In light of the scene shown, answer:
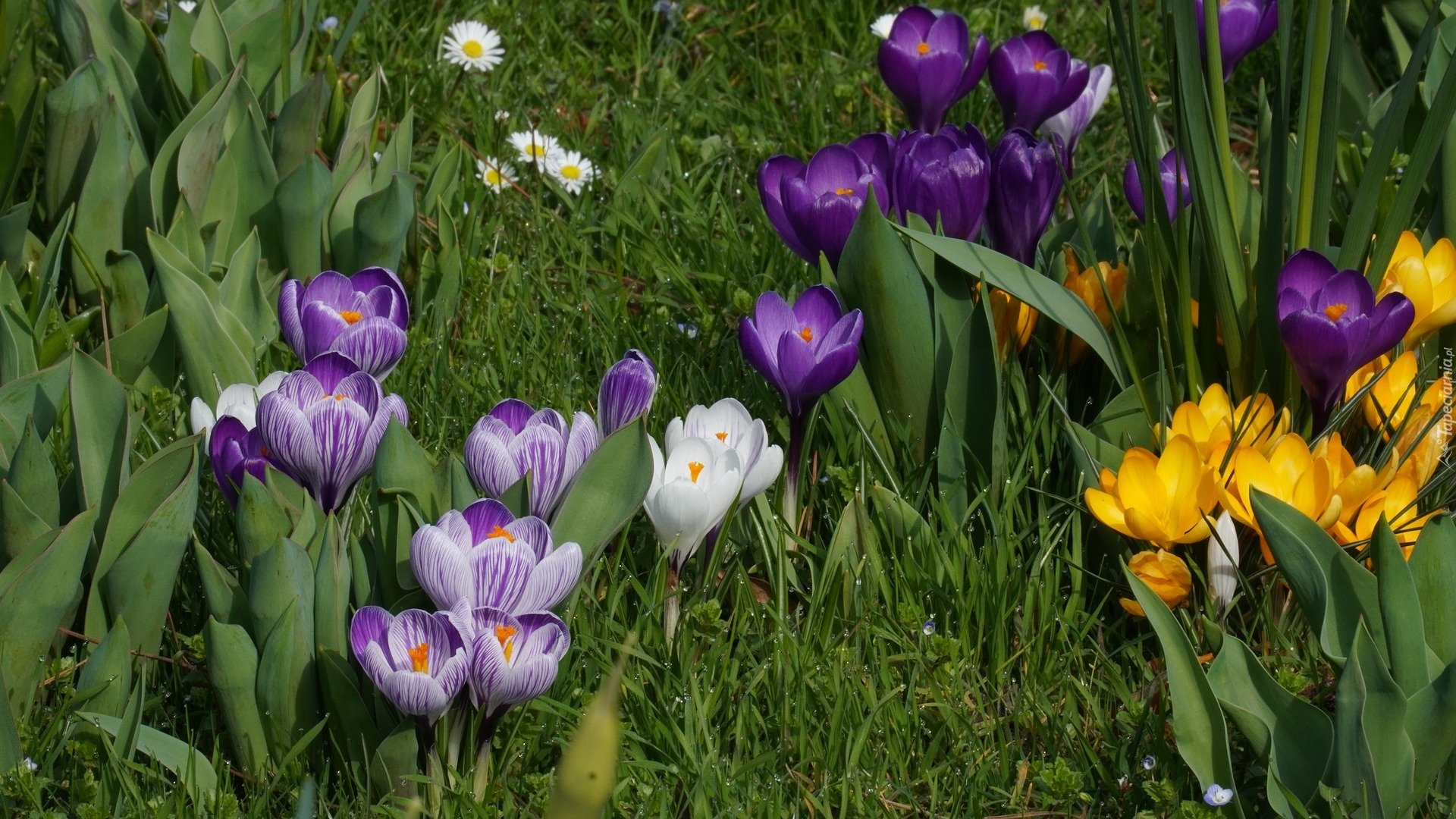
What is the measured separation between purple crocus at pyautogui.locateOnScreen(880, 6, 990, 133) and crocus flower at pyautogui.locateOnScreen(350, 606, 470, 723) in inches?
53.4

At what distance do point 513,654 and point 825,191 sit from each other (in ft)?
3.31

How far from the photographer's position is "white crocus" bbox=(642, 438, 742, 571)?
1.59 metres

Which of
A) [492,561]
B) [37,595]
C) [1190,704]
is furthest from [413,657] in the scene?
[1190,704]

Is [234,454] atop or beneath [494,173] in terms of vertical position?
atop

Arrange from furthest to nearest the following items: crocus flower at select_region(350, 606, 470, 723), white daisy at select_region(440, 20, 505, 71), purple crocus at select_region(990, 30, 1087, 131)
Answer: white daisy at select_region(440, 20, 505, 71), purple crocus at select_region(990, 30, 1087, 131), crocus flower at select_region(350, 606, 470, 723)

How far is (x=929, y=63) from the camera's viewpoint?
2.31 metres

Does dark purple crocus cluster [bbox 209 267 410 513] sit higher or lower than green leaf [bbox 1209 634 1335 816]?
higher

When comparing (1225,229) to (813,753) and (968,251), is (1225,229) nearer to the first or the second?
(968,251)

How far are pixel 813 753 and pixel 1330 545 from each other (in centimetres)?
60

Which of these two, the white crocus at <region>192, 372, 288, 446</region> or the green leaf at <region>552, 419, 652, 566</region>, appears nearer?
the green leaf at <region>552, 419, 652, 566</region>

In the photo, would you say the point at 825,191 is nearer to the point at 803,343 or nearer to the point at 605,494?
the point at 803,343

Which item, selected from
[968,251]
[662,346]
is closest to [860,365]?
[968,251]

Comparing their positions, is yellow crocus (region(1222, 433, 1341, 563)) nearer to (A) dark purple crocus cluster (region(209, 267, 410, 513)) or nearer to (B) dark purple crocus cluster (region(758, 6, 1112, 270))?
(B) dark purple crocus cluster (region(758, 6, 1112, 270))

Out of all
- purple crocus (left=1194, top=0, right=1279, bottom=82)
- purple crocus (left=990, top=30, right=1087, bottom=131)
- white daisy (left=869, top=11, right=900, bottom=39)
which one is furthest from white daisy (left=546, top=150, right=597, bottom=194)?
purple crocus (left=1194, top=0, right=1279, bottom=82)
